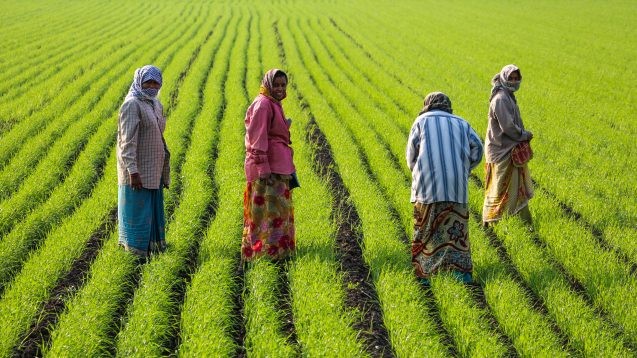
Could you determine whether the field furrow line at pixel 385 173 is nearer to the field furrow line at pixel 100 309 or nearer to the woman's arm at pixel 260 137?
the woman's arm at pixel 260 137

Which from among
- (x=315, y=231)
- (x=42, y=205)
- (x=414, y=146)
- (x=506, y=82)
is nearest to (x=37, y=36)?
(x=42, y=205)

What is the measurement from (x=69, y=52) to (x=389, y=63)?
10.3 m

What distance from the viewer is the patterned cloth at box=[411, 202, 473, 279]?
5168 millimetres

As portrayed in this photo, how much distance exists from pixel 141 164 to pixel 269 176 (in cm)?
115

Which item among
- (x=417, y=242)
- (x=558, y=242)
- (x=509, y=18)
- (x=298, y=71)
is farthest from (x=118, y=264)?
(x=509, y=18)

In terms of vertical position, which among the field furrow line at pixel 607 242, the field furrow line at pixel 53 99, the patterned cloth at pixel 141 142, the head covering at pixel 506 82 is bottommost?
the field furrow line at pixel 53 99

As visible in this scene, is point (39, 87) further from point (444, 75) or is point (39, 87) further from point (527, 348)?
point (527, 348)

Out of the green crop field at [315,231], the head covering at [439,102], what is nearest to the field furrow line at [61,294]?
the green crop field at [315,231]

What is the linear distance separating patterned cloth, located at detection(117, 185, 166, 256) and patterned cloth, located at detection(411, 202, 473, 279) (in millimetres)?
2418

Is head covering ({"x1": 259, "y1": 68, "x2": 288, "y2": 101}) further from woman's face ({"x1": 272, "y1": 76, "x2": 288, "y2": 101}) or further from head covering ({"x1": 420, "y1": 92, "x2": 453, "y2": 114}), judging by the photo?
head covering ({"x1": 420, "y1": 92, "x2": 453, "y2": 114})

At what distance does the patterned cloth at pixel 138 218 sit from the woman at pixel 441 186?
2.37m

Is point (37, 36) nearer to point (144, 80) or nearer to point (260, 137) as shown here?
point (144, 80)

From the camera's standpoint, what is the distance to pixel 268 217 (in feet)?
17.5

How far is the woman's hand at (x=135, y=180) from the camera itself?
17.1 ft
